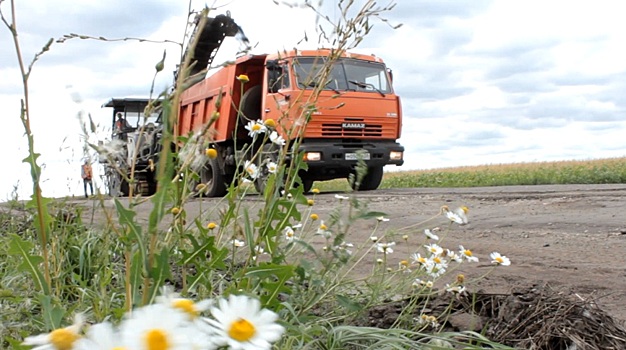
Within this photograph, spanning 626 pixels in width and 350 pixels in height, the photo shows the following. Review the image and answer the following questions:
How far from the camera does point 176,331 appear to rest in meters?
0.52

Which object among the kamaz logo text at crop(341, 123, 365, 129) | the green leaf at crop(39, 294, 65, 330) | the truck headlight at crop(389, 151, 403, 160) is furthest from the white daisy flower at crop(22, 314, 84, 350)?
the truck headlight at crop(389, 151, 403, 160)

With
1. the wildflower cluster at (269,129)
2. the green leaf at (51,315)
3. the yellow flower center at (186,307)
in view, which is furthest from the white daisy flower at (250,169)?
the yellow flower center at (186,307)

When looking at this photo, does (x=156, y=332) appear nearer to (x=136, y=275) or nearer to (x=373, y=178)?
(x=136, y=275)

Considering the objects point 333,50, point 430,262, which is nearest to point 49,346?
point 333,50

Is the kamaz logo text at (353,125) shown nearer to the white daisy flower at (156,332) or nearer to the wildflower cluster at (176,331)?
the wildflower cluster at (176,331)

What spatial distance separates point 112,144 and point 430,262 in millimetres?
1359

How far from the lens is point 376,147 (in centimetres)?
1416

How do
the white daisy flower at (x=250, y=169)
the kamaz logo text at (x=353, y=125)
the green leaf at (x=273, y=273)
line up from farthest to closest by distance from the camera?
the kamaz logo text at (x=353, y=125) → the white daisy flower at (x=250, y=169) → the green leaf at (x=273, y=273)

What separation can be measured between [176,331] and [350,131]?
1345 centimetres

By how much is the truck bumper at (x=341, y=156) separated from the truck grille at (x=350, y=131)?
6.9 inches

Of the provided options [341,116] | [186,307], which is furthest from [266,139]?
[341,116]

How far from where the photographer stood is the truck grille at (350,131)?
13.7 metres

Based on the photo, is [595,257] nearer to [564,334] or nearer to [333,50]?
[564,334]

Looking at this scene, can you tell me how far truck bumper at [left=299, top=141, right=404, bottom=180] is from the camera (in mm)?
13344
